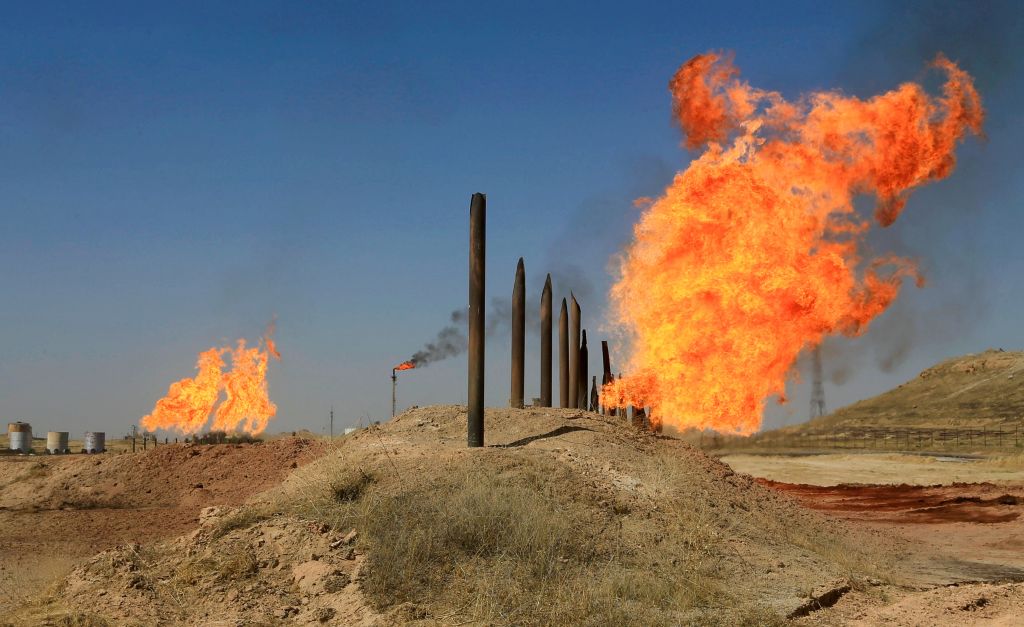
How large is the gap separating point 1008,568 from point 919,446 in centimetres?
5320

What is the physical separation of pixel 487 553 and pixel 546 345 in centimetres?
1469

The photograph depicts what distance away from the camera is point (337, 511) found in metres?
13.2

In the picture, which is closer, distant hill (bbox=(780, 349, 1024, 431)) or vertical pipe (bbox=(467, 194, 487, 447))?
vertical pipe (bbox=(467, 194, 487, 447))

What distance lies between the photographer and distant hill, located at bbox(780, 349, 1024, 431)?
82.3 meters

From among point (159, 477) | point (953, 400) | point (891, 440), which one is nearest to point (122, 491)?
point (159, 477)

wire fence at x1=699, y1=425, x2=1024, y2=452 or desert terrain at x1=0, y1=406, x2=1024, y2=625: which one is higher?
wire fence at x1=699, y1=425, x2=1024, y2=452

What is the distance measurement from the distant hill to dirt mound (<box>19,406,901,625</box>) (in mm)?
70864

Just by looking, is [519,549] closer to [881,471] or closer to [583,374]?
[583,374]

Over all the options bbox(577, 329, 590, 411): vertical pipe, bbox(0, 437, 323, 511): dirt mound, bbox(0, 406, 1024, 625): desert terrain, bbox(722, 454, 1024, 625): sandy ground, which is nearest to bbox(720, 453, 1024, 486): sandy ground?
bbox(722, 454, 1024, 625): sandy ground

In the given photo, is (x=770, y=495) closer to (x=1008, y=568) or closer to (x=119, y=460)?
(x=1008, y=568)

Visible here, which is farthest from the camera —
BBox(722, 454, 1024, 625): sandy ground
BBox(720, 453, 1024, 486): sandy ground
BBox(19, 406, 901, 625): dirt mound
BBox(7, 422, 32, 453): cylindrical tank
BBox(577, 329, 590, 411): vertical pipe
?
BBox(7, 422, 32, 453): cylindrical tank

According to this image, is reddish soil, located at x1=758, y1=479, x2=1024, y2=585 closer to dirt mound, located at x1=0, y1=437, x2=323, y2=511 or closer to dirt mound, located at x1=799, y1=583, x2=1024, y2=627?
dirt mound, located at x1=799, y1=583, x2=1024, y2=627

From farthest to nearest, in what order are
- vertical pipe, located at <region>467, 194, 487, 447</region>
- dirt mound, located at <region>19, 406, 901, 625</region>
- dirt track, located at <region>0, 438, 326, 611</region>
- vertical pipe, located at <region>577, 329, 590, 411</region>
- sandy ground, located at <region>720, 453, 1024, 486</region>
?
sandy ground, located at <region>720, 453, 1024, 486</region>
vertical pipe, located at <region>577, 329, 590, 411</region>
dirt track, located at <region>0, 438, 326, 611</region>
vertical pipe, located at <region>467, 194, 487, 447</region>
dirt mound, located at <region>19, 406, 901, 625</region>

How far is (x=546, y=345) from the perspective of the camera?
26781mm
